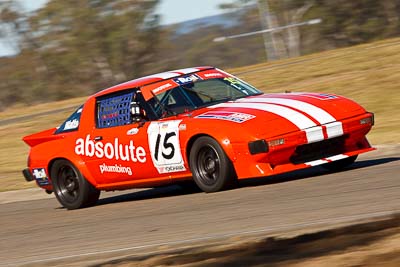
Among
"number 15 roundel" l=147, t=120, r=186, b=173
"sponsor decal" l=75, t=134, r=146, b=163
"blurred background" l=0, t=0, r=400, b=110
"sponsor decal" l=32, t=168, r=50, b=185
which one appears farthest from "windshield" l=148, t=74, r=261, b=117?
"blurred background" l=0, t=0, r=400, b=110

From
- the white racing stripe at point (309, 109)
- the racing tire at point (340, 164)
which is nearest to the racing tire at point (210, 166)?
the white racing stripe at point (309, 109)

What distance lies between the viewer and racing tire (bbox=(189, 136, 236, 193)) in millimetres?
8984

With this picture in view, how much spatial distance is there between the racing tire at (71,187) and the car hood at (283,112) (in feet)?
6.36

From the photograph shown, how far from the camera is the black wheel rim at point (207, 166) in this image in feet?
30.0

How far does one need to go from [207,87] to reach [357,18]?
44310 mm

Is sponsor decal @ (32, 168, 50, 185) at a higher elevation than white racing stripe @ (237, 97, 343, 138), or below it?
below

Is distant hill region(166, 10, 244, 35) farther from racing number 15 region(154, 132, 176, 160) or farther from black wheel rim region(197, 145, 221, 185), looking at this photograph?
black wheel rim region(197, 145, 221, 185)

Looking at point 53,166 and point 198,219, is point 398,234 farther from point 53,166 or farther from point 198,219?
point 53,166

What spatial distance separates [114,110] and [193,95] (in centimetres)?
101

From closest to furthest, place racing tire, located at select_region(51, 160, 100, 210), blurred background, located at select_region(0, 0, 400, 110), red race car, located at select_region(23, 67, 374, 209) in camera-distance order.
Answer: red race car, located at select_region(23, 67, 374, 209) → racing tire, located at select_region(51, 160, 100, 210) → blurred background, located at select_region(0, 0, 400, 110)

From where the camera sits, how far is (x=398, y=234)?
18.9 feet

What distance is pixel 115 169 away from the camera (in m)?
10.3

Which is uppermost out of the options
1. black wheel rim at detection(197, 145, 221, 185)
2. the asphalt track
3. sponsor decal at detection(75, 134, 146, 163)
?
sponsor decal at detection(75, 134, 146, 163)

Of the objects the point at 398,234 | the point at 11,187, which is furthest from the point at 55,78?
the point at 398,234
